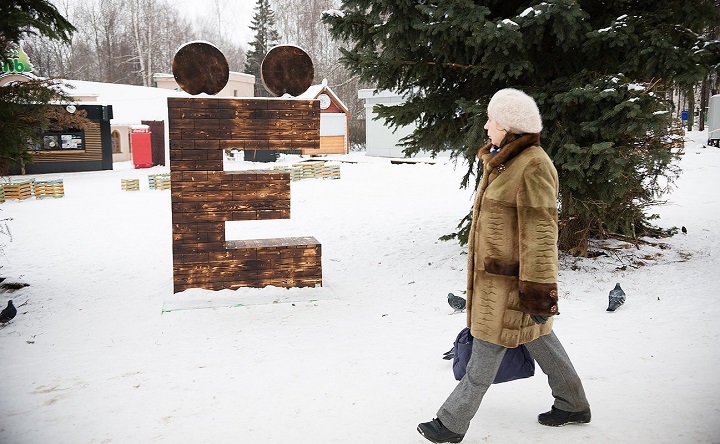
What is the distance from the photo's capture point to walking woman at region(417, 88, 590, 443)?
294cm

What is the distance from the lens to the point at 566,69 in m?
6.95

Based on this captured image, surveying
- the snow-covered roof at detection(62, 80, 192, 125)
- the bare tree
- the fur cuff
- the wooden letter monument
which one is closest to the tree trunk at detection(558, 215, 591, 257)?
the wooden letter monument

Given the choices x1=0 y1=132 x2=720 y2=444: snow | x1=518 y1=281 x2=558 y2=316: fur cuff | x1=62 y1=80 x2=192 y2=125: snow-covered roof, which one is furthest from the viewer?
x1=62 y1=80 x2=192 y2=125: snow-covered roof

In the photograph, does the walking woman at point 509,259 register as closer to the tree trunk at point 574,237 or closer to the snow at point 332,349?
the snow at point 332,349

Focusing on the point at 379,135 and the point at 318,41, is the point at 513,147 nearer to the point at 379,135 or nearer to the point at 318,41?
A: the point at 379,135

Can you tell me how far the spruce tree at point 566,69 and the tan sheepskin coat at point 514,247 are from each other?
312 centimetres

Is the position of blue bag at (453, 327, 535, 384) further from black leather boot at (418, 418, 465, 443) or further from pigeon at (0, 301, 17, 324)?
pigeon at (0, 301, 17, 324)

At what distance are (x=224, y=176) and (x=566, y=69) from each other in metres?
4.41

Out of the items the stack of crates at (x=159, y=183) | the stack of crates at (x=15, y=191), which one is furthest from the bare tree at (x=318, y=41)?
the stack of crates at (x=15, y=191)

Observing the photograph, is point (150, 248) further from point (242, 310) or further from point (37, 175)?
point (37, 175)

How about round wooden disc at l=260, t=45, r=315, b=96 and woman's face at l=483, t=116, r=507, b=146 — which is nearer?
woman's face at l=483, t=116, r=507, b=146

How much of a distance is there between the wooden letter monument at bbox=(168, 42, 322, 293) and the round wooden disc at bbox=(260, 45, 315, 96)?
0.5 inches

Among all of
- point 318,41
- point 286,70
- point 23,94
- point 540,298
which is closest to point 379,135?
point 318,41

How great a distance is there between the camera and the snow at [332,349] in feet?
11.8
